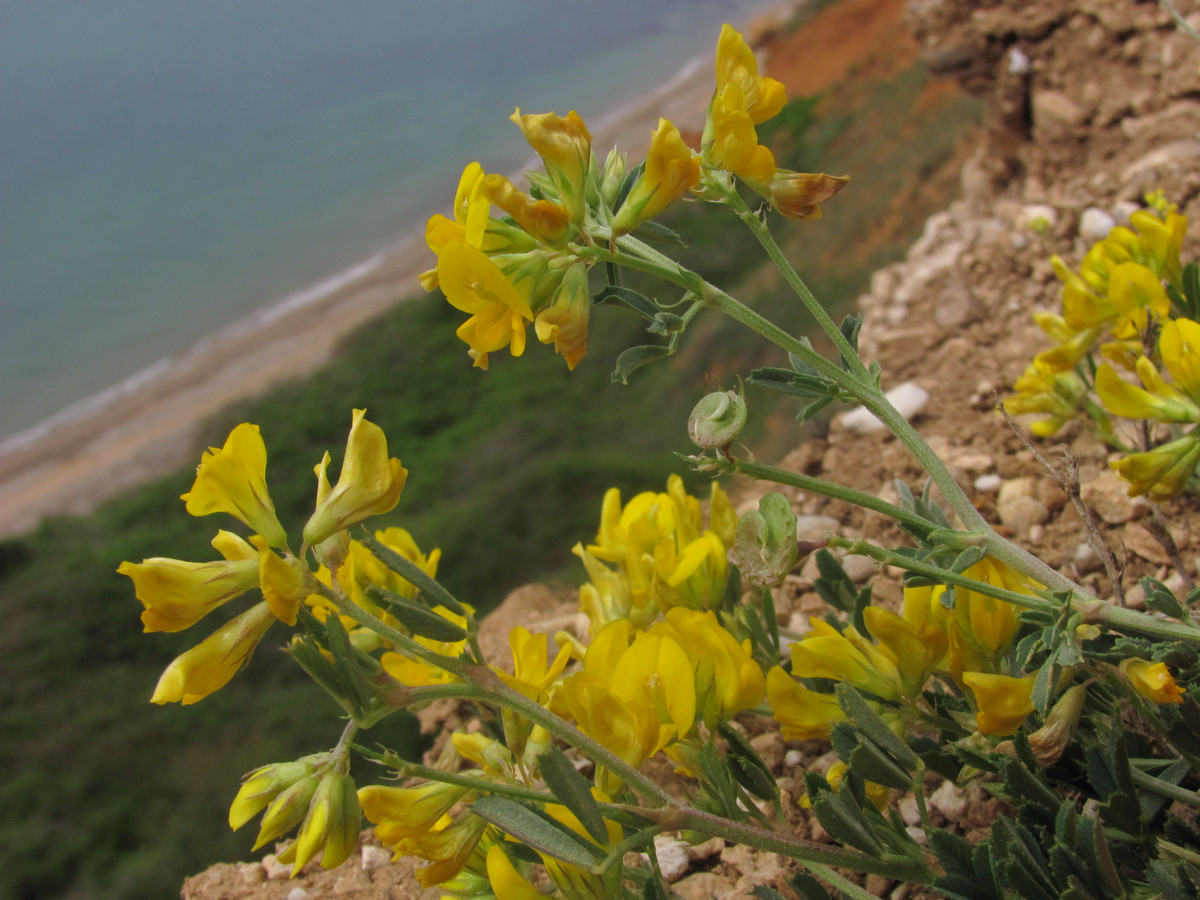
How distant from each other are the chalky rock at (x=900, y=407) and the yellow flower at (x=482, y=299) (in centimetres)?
158

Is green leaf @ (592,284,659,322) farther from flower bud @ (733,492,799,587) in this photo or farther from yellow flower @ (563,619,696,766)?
yellow flower @ (563,619,696,766)

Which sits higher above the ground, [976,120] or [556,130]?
[556,130]

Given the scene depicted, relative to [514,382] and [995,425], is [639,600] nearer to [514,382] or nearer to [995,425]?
[995,425]

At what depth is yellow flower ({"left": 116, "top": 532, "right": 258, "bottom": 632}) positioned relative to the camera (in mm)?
824

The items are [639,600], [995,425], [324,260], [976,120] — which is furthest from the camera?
[324,260]

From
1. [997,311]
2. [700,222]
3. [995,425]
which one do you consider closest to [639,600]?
[995,425]

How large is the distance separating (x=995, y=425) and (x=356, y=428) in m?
1.81

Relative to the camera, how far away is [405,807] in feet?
3.00

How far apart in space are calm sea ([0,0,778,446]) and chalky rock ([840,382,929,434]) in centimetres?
1454

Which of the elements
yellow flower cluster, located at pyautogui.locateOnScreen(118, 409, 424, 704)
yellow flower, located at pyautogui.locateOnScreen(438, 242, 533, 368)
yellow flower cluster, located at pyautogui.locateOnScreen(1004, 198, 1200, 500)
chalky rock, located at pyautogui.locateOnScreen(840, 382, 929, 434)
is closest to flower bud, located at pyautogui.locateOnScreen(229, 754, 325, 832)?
yellow flower cluster, located at pyautogui.locateOnScreen(118, 409, 424, 704)

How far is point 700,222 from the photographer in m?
12.6

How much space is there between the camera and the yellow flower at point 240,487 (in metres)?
0.89

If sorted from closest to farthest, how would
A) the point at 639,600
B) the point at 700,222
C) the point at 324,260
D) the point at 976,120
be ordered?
the point at 639,600, the point at 976,120, the point at 700,222, the point at 324,260

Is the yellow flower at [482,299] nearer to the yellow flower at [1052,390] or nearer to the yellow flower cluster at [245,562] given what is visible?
the yellow flower cluster at [245,562]
